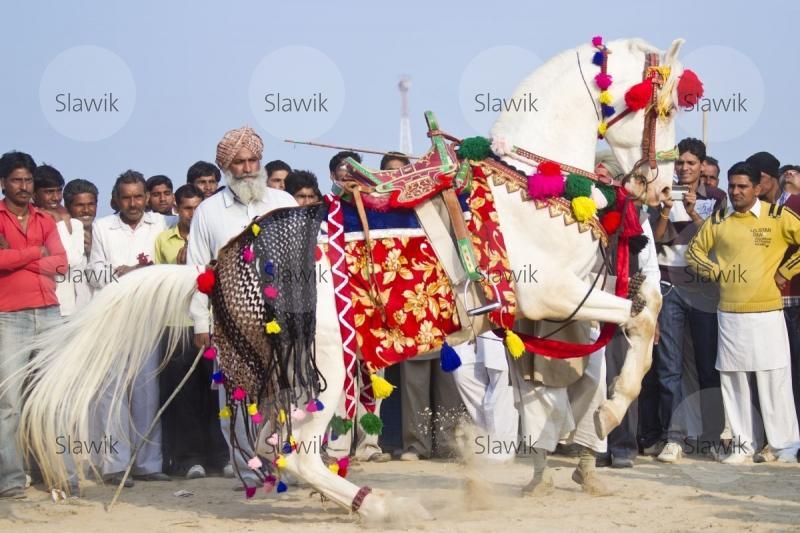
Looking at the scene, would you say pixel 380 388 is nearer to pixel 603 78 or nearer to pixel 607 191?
pixel 607 191

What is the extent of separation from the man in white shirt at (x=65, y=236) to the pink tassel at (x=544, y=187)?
3.52m

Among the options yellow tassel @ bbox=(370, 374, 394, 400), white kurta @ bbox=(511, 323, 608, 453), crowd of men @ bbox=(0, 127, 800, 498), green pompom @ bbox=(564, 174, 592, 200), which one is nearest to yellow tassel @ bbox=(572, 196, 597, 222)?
green pompom @ bbox=(564, 174, 592, 200)

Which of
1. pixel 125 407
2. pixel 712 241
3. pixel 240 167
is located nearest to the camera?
pixel 240 167

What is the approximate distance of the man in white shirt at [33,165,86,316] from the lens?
8391 millimetres

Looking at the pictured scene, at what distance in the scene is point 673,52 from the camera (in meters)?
6.59

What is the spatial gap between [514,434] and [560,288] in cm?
343

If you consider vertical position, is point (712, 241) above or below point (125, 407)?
above

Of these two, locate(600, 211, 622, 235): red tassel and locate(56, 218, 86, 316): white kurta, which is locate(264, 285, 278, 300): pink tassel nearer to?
locate(600, 211, 622, 235): red tassel

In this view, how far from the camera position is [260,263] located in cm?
625

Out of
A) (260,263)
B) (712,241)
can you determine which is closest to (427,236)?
(260,263)

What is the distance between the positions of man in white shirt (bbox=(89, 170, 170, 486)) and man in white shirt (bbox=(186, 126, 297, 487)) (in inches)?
38.2

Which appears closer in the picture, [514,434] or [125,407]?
[125,407]

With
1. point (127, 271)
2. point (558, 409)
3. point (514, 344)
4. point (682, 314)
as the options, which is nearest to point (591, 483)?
point (558, 409)

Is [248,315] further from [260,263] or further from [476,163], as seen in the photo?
[476,163]
